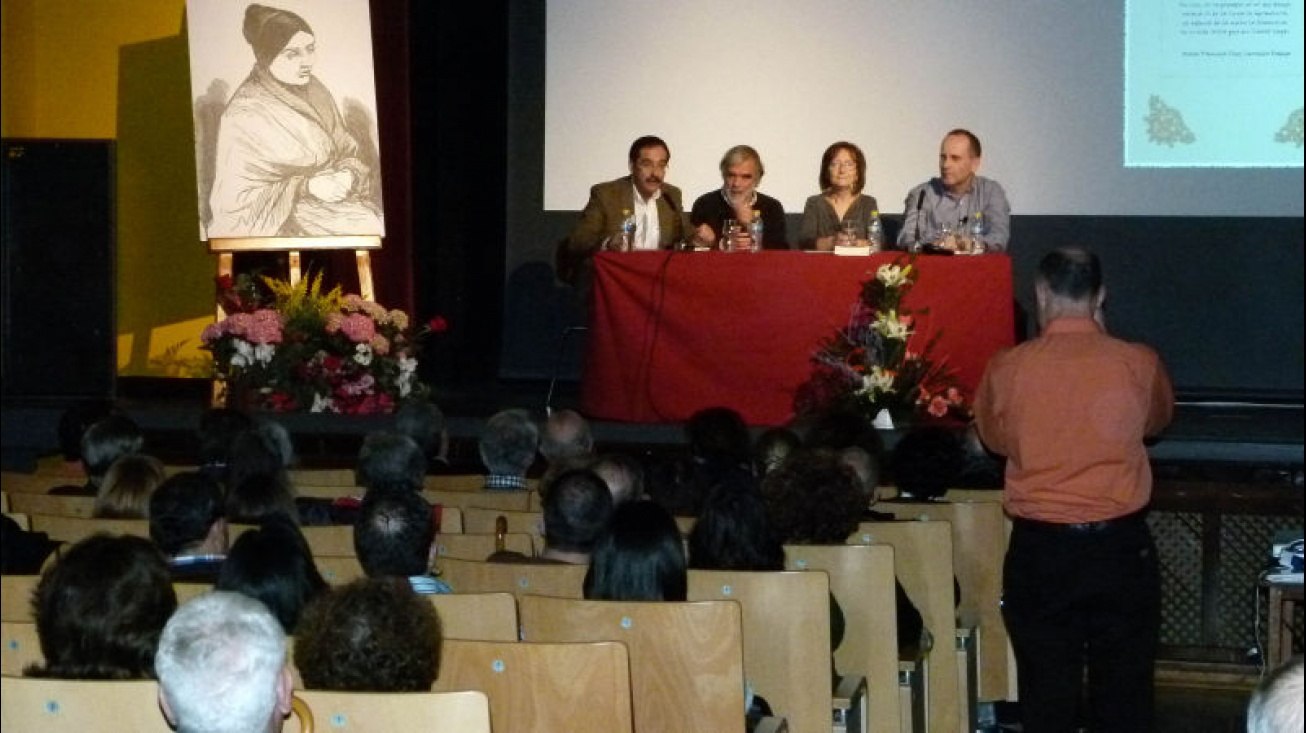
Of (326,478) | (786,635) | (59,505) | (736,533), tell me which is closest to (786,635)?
(786,635)

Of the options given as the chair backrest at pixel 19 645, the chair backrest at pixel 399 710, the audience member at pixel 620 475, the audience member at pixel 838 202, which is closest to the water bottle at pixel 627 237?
the audience member at pixel 838 202

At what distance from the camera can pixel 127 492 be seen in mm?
4281

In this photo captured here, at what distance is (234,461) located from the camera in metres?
4.78

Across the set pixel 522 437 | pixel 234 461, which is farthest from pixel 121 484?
pixel 522 437

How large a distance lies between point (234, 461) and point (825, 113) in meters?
5.25

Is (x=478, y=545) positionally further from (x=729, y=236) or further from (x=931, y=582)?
(x=729, y=236)

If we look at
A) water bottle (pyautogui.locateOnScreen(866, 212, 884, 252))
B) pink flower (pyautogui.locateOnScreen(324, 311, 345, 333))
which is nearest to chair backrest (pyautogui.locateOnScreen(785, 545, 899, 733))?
water bottle (pyautogui.locateOnScreen(866, 212, 884, 252))

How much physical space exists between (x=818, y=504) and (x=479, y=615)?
3.55 ft

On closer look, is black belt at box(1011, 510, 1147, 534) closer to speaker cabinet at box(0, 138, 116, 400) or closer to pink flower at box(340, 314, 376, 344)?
speaker cabinet at box(0, 138, 116, 400)

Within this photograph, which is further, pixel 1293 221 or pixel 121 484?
pixel 1293 221

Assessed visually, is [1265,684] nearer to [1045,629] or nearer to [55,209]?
[1045,629]

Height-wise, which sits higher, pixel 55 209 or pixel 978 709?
pixel 55 209

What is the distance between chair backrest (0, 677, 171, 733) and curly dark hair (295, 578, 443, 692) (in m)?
0.26

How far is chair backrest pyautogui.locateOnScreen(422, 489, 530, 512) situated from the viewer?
4.90 metres
